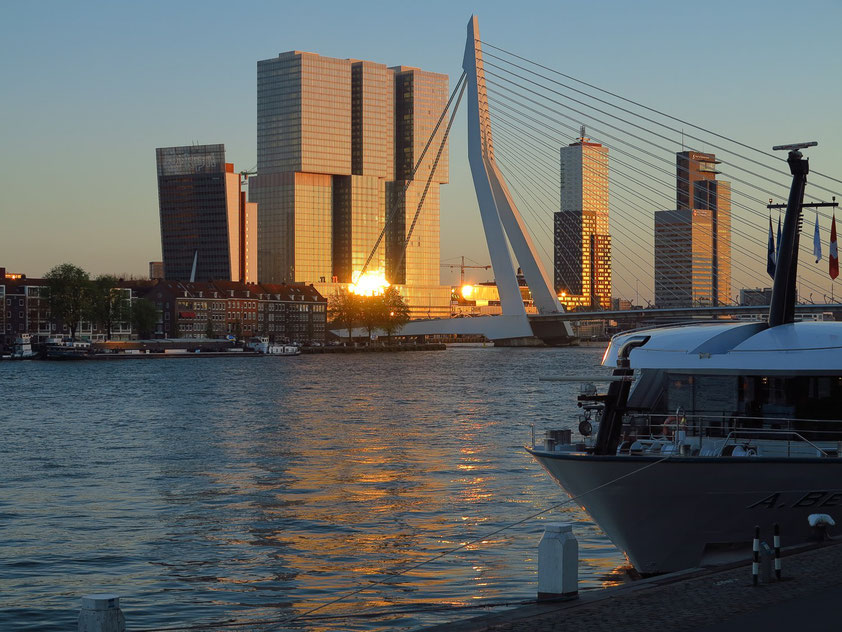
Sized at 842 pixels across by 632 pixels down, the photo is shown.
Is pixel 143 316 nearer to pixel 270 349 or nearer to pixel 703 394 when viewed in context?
pixel 270 349

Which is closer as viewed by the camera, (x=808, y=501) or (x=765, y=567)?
(x=765, y=567)

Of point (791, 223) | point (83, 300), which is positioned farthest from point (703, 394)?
point (83, 300)

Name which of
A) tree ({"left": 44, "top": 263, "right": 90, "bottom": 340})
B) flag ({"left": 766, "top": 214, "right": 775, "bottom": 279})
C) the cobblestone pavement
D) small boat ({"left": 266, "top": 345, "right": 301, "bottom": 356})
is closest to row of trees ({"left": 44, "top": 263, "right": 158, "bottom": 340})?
tree ({"left": 44, "top": 263, "right": 90, "bottom": 340})

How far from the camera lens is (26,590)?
60.7 ft

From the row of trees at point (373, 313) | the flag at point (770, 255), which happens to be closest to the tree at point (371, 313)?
the row of trees at point (373, 313)

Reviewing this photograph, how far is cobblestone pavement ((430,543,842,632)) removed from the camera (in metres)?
11.6

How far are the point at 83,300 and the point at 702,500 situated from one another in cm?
14762

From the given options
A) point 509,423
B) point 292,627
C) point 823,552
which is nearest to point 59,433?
point 509,423

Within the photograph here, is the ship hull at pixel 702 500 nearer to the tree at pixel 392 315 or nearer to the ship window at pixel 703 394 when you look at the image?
the ship window at pixel 703 394

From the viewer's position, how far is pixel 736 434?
58.9ft

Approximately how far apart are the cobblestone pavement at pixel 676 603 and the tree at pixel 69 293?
14937 centimetres

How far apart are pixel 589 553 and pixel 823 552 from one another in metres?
6.44

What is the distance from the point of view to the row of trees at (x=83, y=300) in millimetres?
155250

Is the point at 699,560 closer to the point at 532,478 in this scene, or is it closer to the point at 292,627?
the point at 292,627
